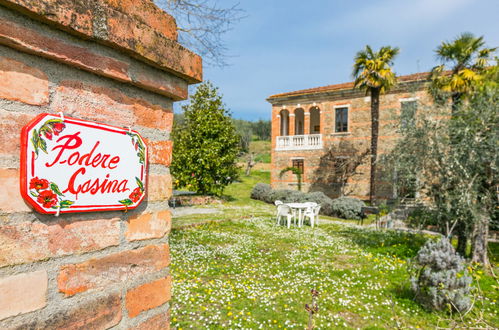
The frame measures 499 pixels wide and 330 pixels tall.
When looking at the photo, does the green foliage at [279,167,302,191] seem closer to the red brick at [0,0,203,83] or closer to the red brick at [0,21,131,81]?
the red brick at [0,0,203,83]

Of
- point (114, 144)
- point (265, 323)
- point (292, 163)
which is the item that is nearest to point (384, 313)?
point (265, 323)

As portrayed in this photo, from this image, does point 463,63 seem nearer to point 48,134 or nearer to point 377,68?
point 377,68

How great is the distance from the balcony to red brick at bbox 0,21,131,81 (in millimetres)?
21688

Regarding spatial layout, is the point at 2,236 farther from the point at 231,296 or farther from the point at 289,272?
the point at 289,272

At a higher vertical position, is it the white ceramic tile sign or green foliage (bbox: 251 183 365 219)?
the white ceramic tile sign

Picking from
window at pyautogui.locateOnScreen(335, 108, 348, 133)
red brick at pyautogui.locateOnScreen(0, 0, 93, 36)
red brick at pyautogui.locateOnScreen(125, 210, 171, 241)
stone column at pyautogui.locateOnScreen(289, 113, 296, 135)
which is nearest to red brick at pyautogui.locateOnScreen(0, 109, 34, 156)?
red brick at pyautogui.locateOnScreen(0, 0, 93, 36)

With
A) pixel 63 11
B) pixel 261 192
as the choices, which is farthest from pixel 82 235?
pixel 261 192

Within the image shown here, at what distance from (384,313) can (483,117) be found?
499cm

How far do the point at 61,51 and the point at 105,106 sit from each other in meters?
0.25

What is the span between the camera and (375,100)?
1692cm

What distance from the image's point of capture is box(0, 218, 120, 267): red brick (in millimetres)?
980

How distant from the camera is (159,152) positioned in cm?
153

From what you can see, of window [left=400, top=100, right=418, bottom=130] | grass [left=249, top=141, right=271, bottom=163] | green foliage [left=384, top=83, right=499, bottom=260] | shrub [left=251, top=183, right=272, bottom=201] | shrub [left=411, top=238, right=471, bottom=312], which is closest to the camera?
shrub [left=411, top=238, right=471, bottom=312]

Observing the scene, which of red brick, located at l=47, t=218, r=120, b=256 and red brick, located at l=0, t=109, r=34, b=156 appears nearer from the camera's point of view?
red brick, located at l=0, t=109, r=34, b=156
